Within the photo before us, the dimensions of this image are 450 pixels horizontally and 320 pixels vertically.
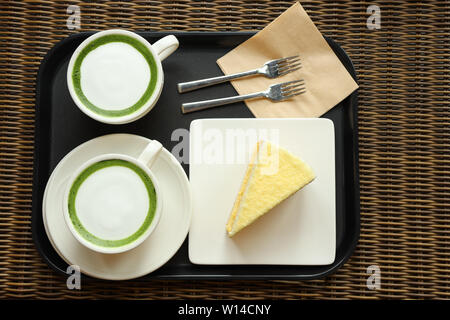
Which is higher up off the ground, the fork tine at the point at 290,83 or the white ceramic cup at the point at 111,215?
the fork tine at the point at 290,83

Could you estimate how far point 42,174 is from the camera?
814 millimetres

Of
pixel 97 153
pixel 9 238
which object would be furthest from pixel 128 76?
pixel 9 238

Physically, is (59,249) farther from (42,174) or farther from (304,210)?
(304,210)

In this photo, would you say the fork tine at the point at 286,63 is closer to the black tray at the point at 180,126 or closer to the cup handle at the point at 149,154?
the black tray at the point at 180,126

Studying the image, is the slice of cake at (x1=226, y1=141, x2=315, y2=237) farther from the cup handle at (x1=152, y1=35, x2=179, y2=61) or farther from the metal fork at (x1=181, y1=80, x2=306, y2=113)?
the cup handle at (x1=152, y1=35, x2=179, y2=61)

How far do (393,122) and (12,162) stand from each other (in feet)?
2.41

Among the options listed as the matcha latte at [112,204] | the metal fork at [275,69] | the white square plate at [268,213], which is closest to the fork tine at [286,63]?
the metal fork at [275,69]

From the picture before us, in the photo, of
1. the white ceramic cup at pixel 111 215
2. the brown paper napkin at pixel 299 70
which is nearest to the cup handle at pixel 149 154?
the white ceramic cup at pixel 111 215

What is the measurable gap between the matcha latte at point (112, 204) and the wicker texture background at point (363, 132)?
0.14m

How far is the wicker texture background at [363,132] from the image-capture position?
Result: 819 mm

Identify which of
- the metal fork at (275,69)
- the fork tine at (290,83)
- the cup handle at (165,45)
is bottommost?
the fork tine at (290,83)

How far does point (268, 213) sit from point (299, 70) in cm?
28

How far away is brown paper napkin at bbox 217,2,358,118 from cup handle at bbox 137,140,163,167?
0.72 feet

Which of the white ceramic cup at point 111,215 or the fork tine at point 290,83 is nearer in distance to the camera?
the white ceramic cup at point 111,215
